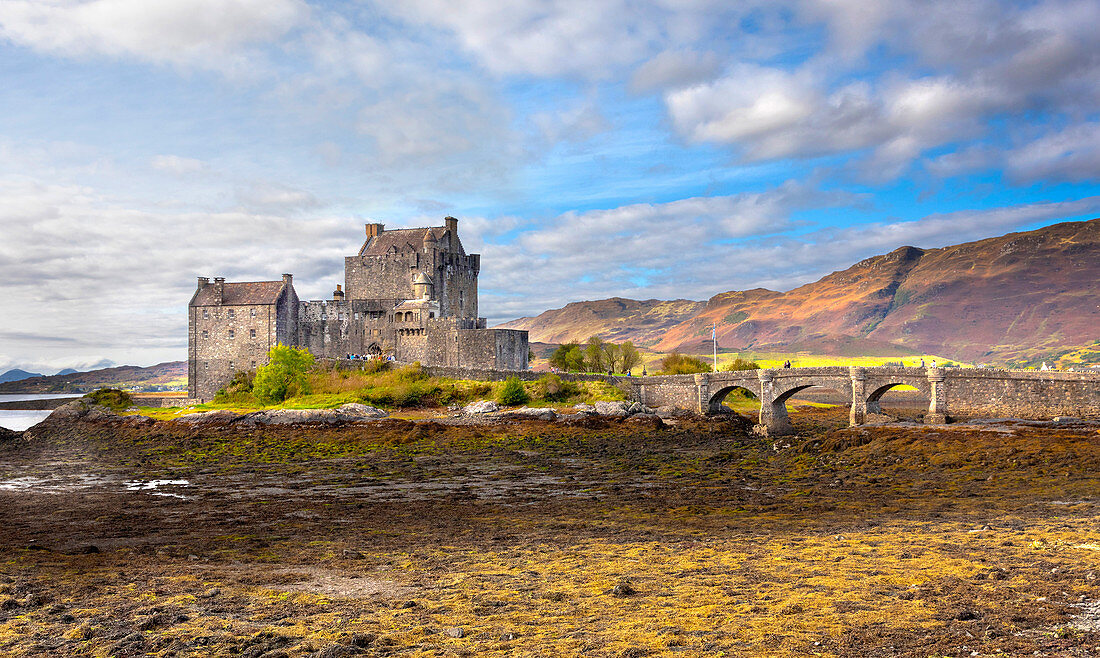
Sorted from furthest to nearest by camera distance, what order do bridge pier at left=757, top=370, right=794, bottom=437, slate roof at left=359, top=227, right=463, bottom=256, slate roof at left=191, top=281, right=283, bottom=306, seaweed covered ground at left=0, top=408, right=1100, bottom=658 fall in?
slate roof at left=359, top=227, right=463, bottom=256 → slate roof at left=191, top=281, right=283, bottom=306 → bridge pier at left=757, top=370, right=794, bottom=437 → seaweed covered ground at left=0, top=408, right=1100, bottom=658

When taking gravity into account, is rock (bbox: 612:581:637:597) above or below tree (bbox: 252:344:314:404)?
below

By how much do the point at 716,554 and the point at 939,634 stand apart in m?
5.75

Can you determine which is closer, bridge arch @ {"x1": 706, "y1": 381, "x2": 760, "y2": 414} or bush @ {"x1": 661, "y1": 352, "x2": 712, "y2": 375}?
bridge arch @ {"x1": 706, "y1": 381, "x2": 760, "y2": 414}

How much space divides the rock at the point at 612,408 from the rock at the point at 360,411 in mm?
16525

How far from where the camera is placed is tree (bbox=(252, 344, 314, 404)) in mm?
63062

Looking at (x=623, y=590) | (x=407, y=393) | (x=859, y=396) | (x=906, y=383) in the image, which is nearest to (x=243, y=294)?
(x=407, y=393)

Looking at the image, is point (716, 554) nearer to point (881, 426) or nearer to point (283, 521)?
point (283, 521)

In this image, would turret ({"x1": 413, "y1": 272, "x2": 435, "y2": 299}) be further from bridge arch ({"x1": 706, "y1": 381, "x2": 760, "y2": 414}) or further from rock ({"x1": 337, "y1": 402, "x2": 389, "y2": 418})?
bridge arch ({"x1": 706, "y1": 381, "x2": 760, "y2": 414})

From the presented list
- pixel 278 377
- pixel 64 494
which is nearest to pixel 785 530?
pixel 64 494

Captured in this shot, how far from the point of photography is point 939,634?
8328 millimetres

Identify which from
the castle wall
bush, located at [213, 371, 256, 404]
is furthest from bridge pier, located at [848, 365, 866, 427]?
the castle wall

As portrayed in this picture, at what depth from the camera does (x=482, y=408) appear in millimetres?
54188

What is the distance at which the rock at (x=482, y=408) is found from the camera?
5353 cm

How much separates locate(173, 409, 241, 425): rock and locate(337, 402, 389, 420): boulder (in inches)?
298
